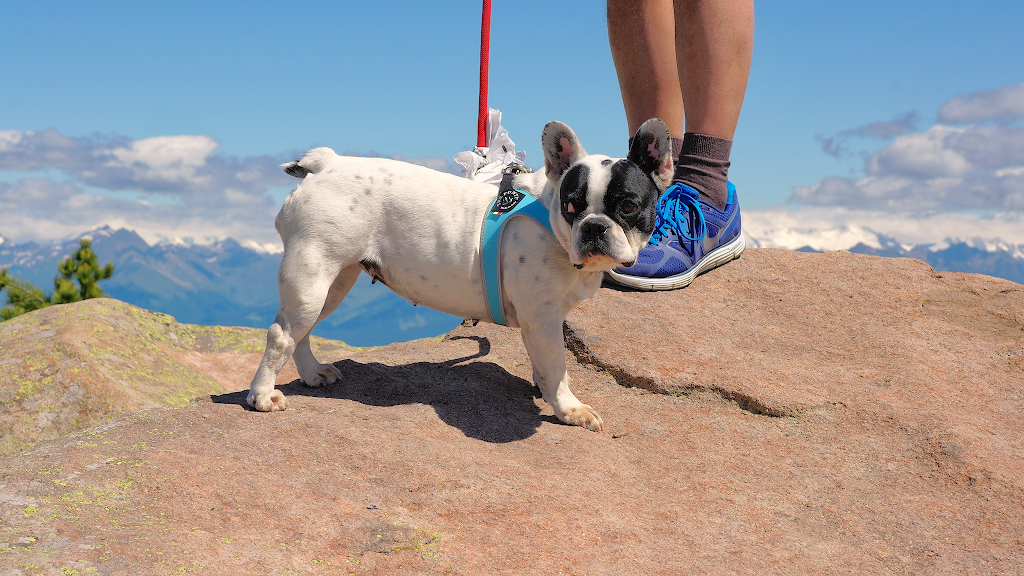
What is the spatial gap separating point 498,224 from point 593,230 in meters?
0.75

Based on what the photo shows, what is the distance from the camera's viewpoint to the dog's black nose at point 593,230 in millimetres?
3855

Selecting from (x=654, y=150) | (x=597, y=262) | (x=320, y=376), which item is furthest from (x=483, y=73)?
(x=320, y=376)

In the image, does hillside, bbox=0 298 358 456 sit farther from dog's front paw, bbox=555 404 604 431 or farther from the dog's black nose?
the dog's black nose

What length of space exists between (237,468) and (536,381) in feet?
6.98

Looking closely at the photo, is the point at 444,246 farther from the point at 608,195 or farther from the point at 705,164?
the point at 705,164

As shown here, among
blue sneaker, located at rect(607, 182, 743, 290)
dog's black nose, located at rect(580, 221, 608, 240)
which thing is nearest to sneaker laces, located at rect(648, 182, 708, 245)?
blue sneaker, located at rect(607, 182, 743, 290)

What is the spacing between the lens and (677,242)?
5.67 metres

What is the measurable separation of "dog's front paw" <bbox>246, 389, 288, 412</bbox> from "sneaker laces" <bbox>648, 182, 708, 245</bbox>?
292cm

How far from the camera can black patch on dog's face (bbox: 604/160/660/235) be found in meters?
3.93

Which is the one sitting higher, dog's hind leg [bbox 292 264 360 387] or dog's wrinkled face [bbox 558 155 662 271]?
dog's wrinkled face [bbox 558 155 662 271]

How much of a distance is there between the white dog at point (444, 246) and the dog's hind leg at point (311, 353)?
0.30 meters

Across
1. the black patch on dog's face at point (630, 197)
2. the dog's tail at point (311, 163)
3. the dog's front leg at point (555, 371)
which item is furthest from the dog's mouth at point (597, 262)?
the dog's tail at point (311, 163)

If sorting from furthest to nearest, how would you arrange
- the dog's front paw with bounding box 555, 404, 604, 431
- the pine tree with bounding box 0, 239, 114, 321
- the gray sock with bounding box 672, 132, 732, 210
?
the pine tree with bounding box 0, 239, 114, 321
the gray sock with bounding box 672, 132, 732, 210
the dog's front paw with bounding box 555, 404, 604, 431

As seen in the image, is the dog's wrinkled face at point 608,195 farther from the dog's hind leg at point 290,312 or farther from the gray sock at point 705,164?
the gray sock at point 705,164
